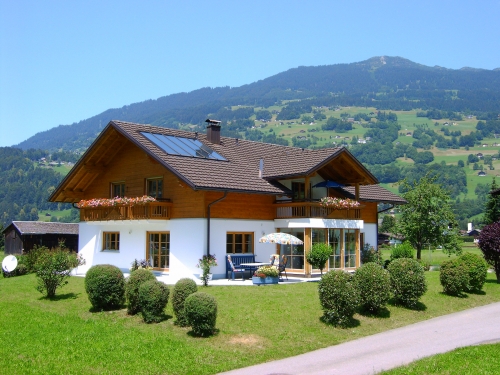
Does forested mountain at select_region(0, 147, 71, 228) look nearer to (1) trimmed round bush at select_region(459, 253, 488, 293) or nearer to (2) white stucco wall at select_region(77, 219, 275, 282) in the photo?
(2) white stucco wall at select_region(77, 219, 275, 282)

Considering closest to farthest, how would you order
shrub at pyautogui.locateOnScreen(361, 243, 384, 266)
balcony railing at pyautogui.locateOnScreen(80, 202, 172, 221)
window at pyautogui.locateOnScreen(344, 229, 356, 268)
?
balcony railing at pyautogui.locateOnScreen(80, 202, 172, 221), window at pyautogui.locateOnScreen(344, 229, 356, 268), shrub at pyautogui.locateOnScreen(361, 243, 384, 266)

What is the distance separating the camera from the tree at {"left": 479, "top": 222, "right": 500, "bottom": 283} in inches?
857

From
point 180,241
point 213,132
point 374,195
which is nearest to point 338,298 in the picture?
point 180,241

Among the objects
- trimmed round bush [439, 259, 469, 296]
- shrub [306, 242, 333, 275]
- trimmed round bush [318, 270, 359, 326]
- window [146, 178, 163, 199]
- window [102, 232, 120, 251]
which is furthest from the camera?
window [102, 232, 120, 251]

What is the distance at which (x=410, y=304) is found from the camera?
659 inches

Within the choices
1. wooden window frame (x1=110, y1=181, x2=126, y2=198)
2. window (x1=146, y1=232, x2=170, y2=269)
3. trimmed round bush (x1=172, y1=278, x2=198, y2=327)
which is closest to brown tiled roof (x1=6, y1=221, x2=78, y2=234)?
wooden window frame (x1=110, y1=181, x2=126, y2=198)

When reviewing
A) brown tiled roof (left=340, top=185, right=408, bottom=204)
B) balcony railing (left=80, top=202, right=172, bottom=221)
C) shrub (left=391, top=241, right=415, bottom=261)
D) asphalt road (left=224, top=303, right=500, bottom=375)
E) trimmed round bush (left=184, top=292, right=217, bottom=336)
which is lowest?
asphalt road (left=224, top=303, right=500, bottom=375)

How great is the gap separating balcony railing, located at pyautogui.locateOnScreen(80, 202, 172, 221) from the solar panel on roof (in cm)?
237

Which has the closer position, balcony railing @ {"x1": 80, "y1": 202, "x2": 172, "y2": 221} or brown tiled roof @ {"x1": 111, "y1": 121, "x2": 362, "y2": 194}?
brown tiled roof @ {"x1": 111, "y1": 121, "x2": 362, "y2": 194}

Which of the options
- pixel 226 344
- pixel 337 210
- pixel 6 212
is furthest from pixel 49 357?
pixel 6 212

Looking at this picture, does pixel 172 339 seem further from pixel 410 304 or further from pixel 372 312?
pixel 410 304

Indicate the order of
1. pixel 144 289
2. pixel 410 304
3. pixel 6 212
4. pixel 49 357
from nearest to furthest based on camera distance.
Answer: pixel 49 357
pixel 144 289
pixel 410 304
pixel 6 212

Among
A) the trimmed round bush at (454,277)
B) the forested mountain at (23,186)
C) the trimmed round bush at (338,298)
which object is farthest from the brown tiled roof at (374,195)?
the forested mountain at (23,186)

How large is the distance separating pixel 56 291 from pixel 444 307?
1334cm
